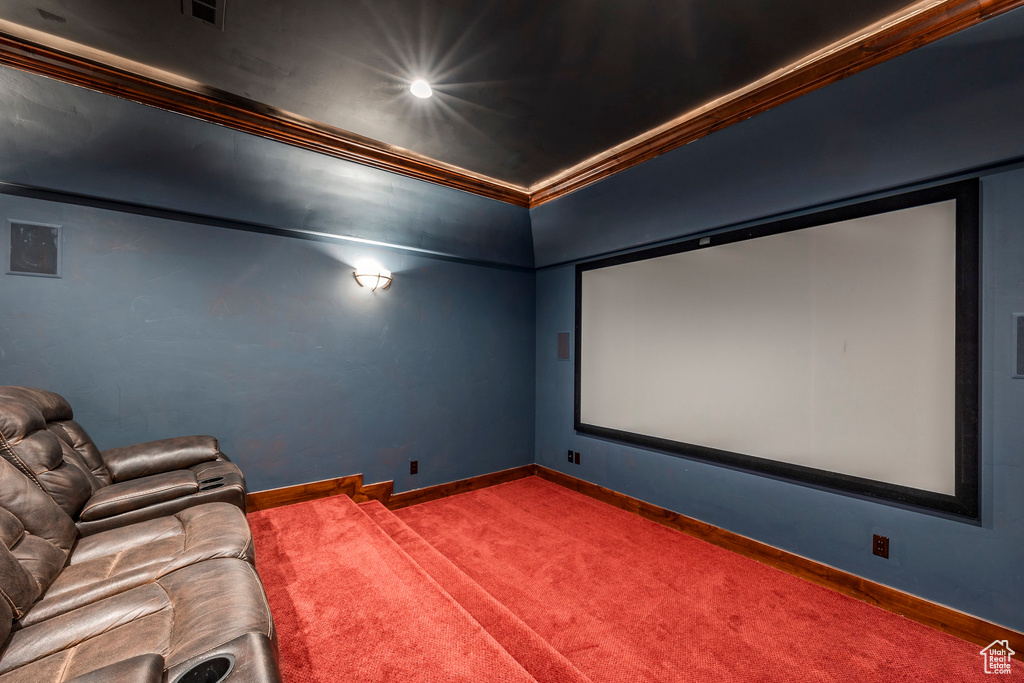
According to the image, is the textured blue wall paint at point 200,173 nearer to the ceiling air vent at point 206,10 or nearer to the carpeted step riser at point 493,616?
the ceiling air vent at point 206,10

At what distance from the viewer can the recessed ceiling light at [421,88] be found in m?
2.36

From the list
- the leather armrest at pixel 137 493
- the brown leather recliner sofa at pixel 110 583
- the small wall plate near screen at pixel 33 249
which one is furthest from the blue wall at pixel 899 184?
the small wall plate near screen at pixel 33 249

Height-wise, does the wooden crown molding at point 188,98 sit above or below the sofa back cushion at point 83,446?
above

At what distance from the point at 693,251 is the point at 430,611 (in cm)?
299

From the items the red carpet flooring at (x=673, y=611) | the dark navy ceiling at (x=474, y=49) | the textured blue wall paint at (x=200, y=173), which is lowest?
the red carpet flooring at (x=673, y=611)

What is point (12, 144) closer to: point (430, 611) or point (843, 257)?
point (430, 611)

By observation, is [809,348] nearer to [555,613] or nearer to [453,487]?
[555,613]

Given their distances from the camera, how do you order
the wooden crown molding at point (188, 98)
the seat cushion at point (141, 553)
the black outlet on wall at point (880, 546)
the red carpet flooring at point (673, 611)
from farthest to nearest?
the black outlet on wall at point (880, 546) → the wooden crown molding at point (188, 98) → the red carpet flooring at point (673, 611) → the seat cushion at point (141, 553)

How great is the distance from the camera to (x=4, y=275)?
236 cm

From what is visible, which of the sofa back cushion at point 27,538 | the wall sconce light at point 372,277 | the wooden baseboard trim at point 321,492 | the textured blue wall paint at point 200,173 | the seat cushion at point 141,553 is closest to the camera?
the sofa back cushion at point 27,538

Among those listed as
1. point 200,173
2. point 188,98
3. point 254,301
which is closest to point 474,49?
point 188,98

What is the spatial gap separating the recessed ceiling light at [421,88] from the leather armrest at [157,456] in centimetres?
248

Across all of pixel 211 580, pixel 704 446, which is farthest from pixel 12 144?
pixel 704 446

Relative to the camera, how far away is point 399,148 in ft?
10.6
